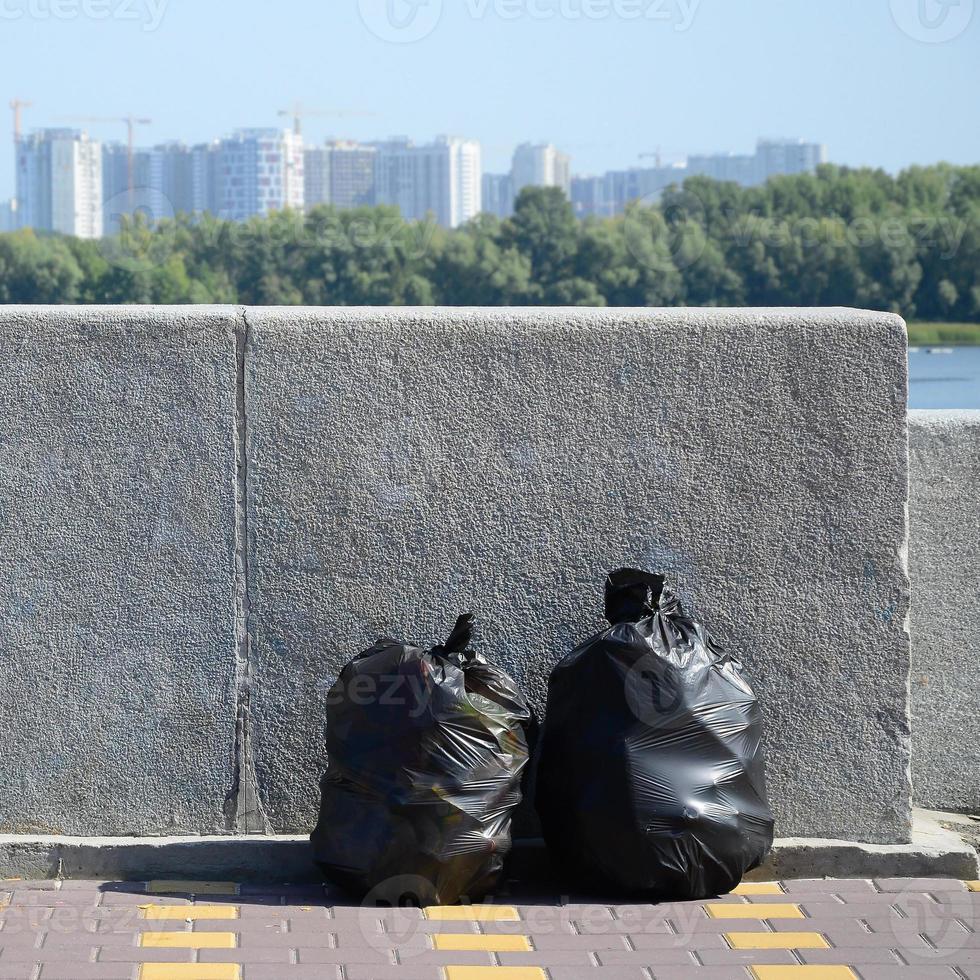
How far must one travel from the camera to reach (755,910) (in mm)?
2971

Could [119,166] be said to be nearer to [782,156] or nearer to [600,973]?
[782,156]

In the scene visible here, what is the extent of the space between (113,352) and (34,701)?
35.2 inches

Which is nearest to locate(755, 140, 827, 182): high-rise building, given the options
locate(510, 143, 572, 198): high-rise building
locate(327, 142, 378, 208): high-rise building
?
locate(510, 143, 572, 198): high-rise building

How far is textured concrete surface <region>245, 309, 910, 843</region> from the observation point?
320 cm

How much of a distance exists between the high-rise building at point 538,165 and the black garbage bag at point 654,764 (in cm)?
9847

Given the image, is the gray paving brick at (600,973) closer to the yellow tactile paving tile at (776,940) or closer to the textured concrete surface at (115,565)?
the yellow tactile paving tile at (776,940)

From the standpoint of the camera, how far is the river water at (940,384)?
3.71 meters

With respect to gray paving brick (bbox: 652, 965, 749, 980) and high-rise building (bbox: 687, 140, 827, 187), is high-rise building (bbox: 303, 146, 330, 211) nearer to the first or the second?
high-rise building (bbox: 687, 140, 827, 187)

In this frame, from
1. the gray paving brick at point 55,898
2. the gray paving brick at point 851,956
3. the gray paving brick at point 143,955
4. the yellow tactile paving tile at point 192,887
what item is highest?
the gray paving brick at point 143,955

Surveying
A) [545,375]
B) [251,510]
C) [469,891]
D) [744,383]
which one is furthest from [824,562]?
[251,510]

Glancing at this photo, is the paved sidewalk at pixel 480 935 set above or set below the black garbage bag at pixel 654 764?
below
